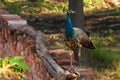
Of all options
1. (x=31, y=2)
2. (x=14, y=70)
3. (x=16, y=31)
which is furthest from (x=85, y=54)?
(x=31, y=2)

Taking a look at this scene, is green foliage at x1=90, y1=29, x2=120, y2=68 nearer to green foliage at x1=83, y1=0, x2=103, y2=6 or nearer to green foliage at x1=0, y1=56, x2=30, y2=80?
green foliage at x1=0, y1=56, x2=30, y2=80

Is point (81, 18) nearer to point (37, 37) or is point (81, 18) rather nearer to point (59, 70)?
point (37, 37)

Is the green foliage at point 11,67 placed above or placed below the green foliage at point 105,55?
above

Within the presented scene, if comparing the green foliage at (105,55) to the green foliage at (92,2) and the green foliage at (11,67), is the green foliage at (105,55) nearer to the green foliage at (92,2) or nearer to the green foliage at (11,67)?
the green foliage at (11,67)

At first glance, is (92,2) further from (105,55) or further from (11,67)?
(11,67)

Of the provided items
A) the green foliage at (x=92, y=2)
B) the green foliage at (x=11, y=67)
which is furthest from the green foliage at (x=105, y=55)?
the green foliage at (x=92, y=2)

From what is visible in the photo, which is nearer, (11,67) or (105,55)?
(11,67)

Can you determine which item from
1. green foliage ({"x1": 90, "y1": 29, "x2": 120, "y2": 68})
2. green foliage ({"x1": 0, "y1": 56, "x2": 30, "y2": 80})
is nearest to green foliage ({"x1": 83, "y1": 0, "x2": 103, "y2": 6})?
green foliage ({"x1": 90, "y1": 29, "x2": 120, "y2": 68})

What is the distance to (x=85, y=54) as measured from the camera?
7195 mm

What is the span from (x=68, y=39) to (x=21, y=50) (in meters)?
1.08

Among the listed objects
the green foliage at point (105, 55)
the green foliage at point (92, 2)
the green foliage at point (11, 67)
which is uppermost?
the green foliage at point (11, 67)

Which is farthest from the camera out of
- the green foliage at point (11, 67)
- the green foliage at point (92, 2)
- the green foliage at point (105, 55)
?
the green foliage at point (92, 2)

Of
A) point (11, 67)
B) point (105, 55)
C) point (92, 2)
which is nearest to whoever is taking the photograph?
point (11, 67)

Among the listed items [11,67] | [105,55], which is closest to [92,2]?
[105,55]
